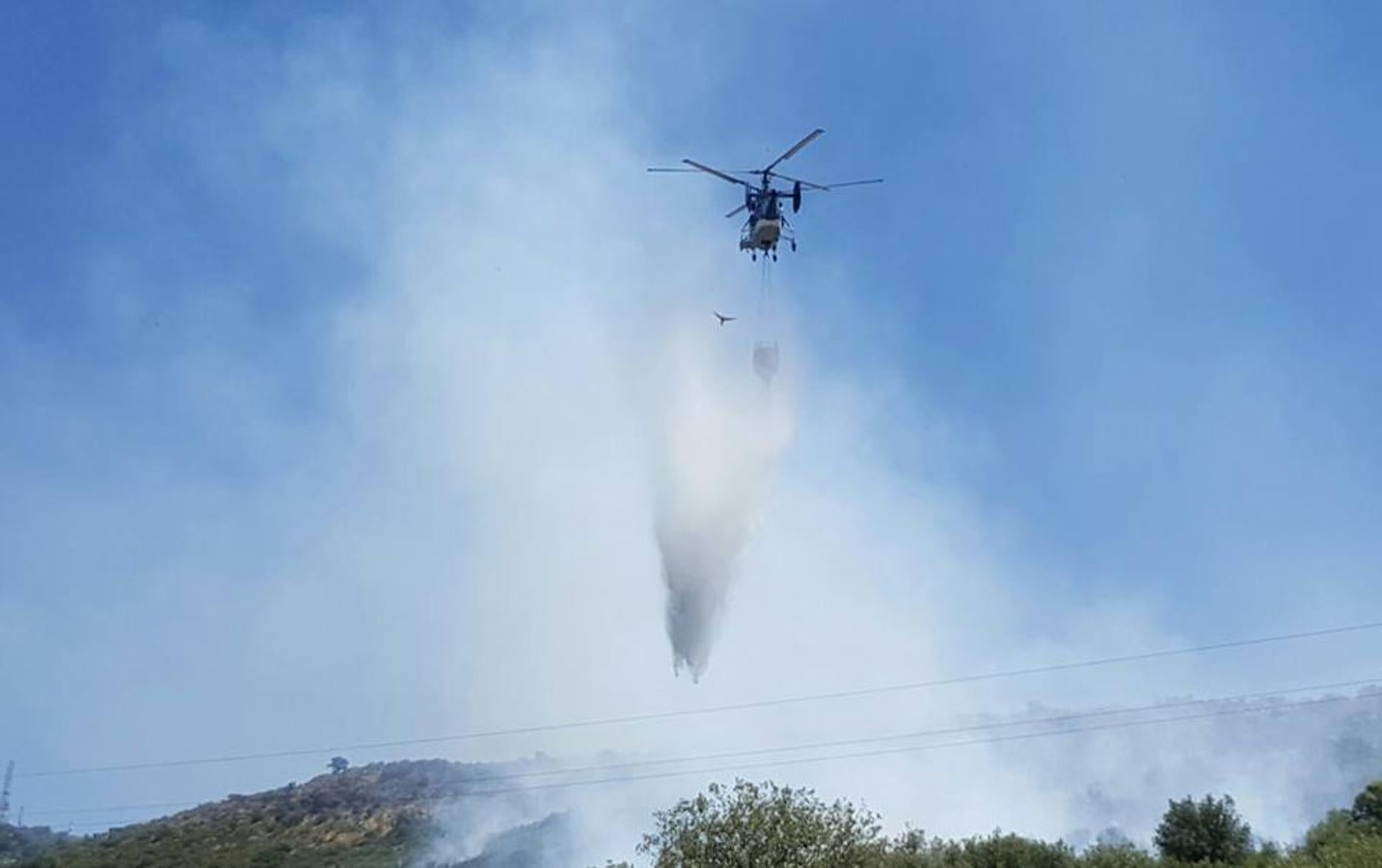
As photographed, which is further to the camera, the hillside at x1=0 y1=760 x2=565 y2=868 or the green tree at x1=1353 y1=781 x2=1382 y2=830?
the hillside at x1=0 y1=760 x2=565 y2=868

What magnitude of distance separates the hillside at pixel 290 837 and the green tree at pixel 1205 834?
98.3 m

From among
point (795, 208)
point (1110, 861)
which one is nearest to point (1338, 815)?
point (1110, 861)

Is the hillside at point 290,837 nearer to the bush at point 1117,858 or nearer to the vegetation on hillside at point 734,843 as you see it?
the vegetation on hillside at point 734,843

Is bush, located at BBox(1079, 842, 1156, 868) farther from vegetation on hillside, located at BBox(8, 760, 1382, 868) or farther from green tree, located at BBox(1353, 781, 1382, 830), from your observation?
green tree, located at BBox(1353, 781, 1382, 830)

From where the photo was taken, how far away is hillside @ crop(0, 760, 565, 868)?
121875mm

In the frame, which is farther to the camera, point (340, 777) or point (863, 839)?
point (340, 777)

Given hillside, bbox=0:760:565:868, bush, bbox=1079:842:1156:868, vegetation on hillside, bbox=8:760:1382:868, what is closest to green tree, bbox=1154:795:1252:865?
vegetation on hillside, bbox=8:760:1382:868

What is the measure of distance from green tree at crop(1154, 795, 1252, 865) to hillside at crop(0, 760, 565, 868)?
98.3m

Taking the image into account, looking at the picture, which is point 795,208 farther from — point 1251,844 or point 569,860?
point 569,860

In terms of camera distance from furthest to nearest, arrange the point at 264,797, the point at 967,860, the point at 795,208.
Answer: the point at 264,797
the point at 967,860
the point at 795,208

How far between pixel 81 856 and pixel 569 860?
89.3m

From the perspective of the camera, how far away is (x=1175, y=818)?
2685 inches

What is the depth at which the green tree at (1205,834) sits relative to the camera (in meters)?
64.3

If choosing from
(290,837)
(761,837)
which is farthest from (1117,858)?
(290,837)
